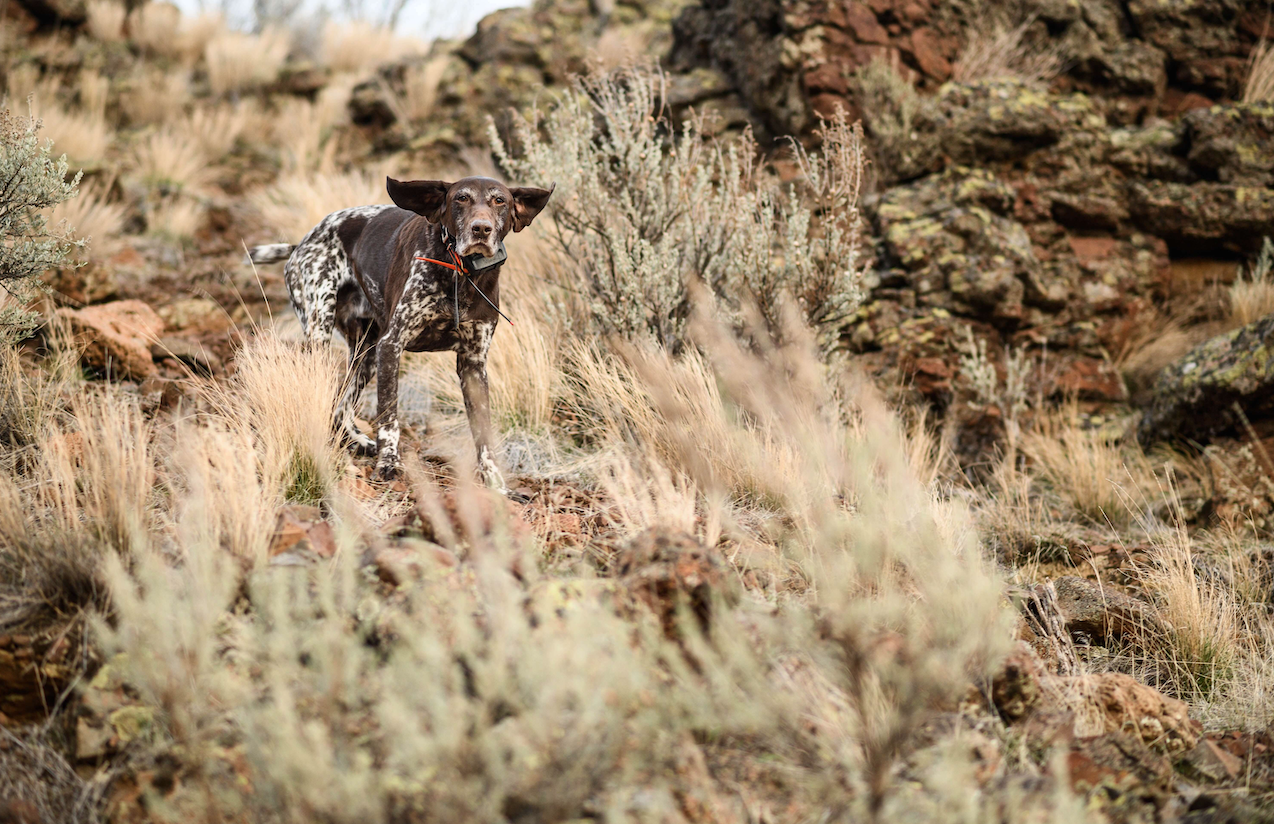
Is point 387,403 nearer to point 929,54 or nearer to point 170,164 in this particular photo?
point 929,54

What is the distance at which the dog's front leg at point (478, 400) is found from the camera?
4.05 m

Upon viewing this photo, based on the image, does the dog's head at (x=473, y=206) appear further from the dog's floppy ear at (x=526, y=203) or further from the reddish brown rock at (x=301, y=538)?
the reddish brown rock at (x=301, y=538)

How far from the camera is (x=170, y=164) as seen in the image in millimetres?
8719

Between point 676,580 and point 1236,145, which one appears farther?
point 1236,145

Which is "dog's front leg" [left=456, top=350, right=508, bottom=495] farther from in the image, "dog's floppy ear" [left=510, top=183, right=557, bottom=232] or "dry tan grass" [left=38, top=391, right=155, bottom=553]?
"dry tan grass" [left=38, top=391, right=155, bottom=553]

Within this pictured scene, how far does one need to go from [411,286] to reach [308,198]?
4.78 metres

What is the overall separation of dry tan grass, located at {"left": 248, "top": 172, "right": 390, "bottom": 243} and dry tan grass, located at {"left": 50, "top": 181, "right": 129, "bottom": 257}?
123 centimetres

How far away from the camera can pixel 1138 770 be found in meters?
2.37

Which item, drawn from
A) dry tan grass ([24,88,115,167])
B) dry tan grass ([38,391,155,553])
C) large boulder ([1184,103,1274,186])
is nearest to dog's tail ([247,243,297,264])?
dry tan grass ([38,391,155,553])

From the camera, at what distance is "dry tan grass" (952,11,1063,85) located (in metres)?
7.64

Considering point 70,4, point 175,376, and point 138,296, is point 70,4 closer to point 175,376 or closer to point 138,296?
point 138,296

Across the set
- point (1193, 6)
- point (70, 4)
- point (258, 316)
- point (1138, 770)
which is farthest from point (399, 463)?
point (70, 4)

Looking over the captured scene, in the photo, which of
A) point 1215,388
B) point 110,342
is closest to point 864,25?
point 1215,388

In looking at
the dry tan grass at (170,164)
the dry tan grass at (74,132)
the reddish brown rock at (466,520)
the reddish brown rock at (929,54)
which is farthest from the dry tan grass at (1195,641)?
the dry tan grass at (74,132)
